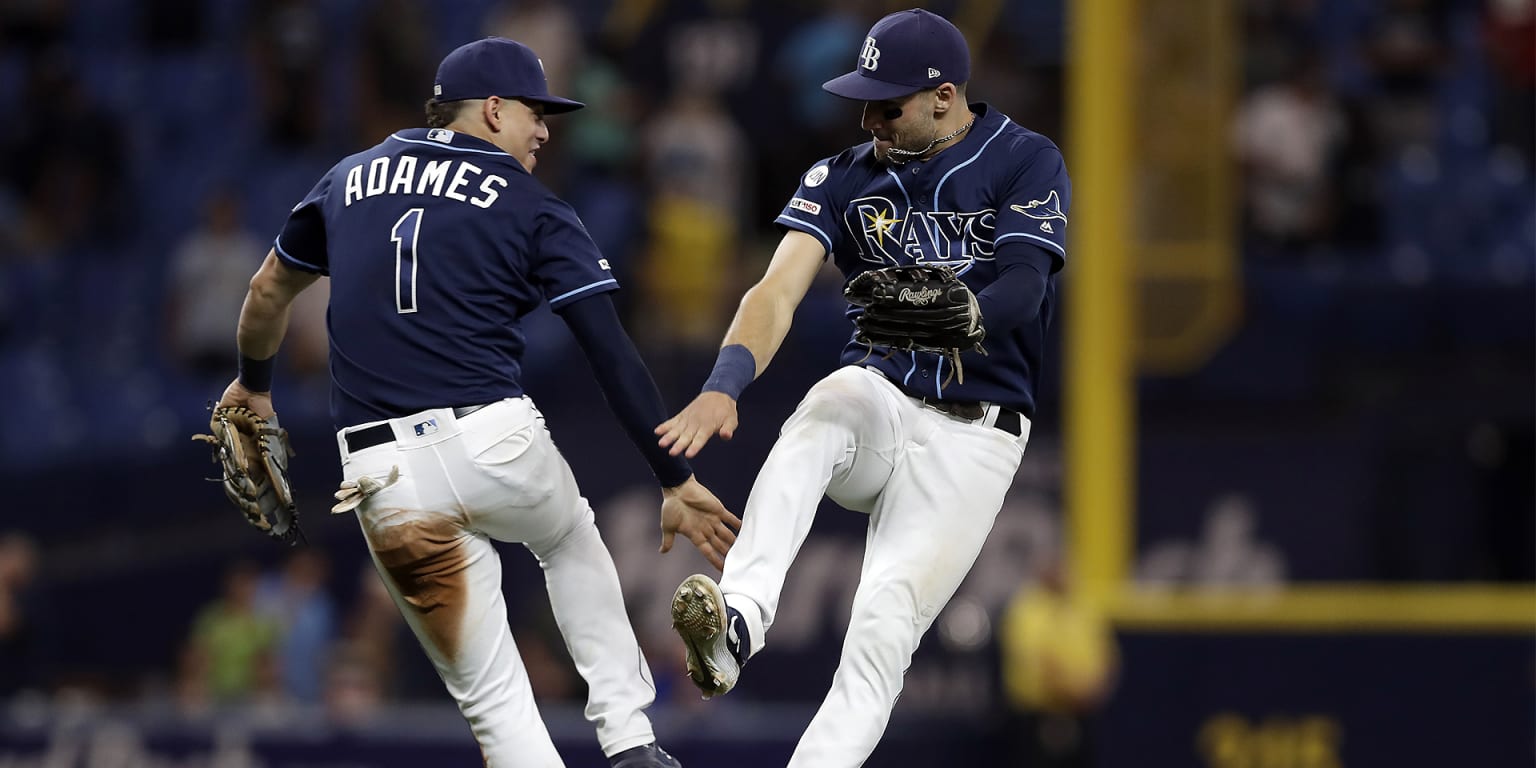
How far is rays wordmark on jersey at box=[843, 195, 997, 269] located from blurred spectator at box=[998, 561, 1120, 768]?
5.44 metres

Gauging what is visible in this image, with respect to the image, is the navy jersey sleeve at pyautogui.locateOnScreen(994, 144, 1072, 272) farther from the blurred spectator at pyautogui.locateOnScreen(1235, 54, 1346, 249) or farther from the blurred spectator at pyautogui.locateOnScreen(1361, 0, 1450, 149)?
the blurred spectator at pyautogui.locateOnScreen(1361, 0, 1450, 149)

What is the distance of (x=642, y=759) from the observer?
644 centimetres

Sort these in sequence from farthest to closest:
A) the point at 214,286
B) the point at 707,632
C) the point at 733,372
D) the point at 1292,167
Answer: the point at 214,286
the point at 1292,167
the point at 733,372
the point at 707,632

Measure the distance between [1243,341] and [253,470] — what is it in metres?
7.23

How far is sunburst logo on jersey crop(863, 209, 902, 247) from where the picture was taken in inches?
258

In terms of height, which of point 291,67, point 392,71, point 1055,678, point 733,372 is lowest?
point 1055,678

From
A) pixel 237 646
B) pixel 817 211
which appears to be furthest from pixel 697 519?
pixel 237 646

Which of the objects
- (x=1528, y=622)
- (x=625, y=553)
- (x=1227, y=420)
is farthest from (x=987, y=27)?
(x=1528, y=622)

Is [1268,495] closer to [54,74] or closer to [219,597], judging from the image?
[219,597]

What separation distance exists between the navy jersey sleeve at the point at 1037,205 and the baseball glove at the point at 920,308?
0.26m

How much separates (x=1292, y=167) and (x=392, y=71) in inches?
234

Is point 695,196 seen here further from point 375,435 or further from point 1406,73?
point 375,435

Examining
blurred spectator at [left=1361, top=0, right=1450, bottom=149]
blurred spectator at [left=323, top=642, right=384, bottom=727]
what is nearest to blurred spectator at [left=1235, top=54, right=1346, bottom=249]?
blurred spectator at [left=1361, top=0, right=1450, bottom=149]

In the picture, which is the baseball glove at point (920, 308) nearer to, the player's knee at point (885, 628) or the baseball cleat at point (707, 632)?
the player's knee at point (885, 628)
